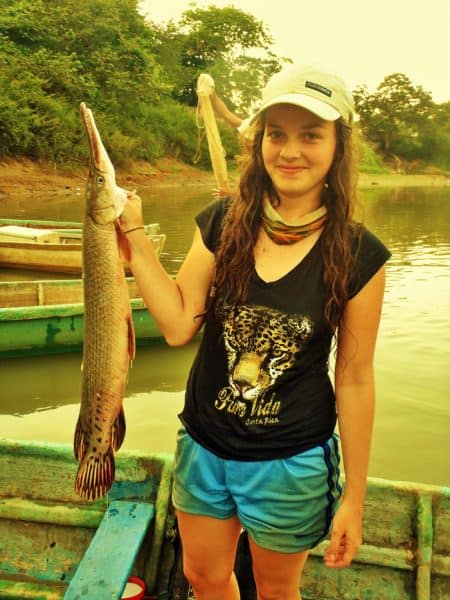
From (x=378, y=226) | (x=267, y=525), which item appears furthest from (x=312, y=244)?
(x=378, y=226)

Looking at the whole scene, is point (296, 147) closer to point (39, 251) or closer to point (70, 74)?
point (39, 251)

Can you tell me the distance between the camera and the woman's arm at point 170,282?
190 cm

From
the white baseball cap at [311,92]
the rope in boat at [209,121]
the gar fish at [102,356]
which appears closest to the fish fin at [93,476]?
the gar fish at [102,356]

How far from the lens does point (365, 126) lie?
67500 mm

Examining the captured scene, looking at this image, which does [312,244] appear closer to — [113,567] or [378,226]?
[113,567]

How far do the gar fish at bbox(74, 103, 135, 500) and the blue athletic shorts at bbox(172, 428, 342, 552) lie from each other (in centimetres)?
29

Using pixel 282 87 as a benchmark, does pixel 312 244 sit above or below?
below

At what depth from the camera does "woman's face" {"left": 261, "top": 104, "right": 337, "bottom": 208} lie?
1.84 m

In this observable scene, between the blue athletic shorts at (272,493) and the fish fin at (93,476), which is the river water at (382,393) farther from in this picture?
the blue athletic shorts at (272,493)

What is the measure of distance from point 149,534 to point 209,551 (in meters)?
1.20

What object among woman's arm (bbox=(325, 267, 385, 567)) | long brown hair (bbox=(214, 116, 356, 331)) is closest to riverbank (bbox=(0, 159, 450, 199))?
long brown hair (bbox=(214, 116, 356, 331))

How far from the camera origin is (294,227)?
1.92 meters

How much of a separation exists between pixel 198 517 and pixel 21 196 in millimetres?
26451

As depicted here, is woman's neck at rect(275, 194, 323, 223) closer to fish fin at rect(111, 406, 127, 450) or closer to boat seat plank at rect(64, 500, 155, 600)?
fish fin at rect(111, 406, 127, 450)
